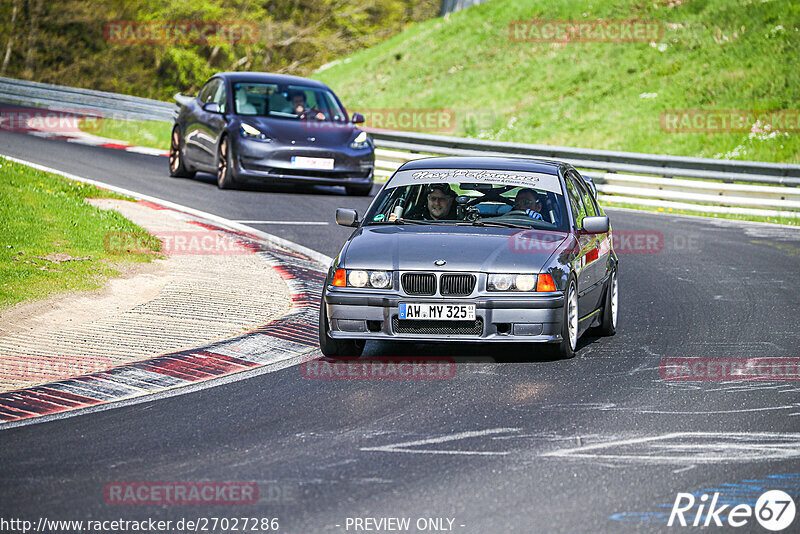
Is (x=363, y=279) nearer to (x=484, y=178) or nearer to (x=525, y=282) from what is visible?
(x=525, y=282)

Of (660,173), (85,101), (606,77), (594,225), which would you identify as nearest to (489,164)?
(594,225)

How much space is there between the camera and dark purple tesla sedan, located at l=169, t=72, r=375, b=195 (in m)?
18.6

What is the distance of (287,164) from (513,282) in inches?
416

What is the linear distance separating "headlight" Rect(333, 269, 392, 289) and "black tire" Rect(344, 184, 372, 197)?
35.4ft

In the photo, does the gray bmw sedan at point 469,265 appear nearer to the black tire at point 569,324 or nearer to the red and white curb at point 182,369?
the black tire at point 569,324

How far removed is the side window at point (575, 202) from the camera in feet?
32.0

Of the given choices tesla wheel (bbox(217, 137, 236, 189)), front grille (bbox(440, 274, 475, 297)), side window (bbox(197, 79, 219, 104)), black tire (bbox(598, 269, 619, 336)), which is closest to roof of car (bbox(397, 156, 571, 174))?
black tire (bbox(598, 269, 619, 336))

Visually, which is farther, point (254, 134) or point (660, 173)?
point (660, 173)

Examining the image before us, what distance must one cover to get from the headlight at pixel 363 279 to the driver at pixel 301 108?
1102cm

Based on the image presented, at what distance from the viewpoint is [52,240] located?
Result: 12.7m

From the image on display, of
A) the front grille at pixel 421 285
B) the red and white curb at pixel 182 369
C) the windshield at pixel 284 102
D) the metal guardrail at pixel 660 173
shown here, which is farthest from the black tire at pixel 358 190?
the front grille at pixel 421 285

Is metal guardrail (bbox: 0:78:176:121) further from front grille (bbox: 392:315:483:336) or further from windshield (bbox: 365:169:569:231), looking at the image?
front grille (bbox: 392:315:483:336)

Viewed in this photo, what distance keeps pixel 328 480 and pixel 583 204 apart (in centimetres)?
A: 525

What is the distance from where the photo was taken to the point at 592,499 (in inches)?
215
